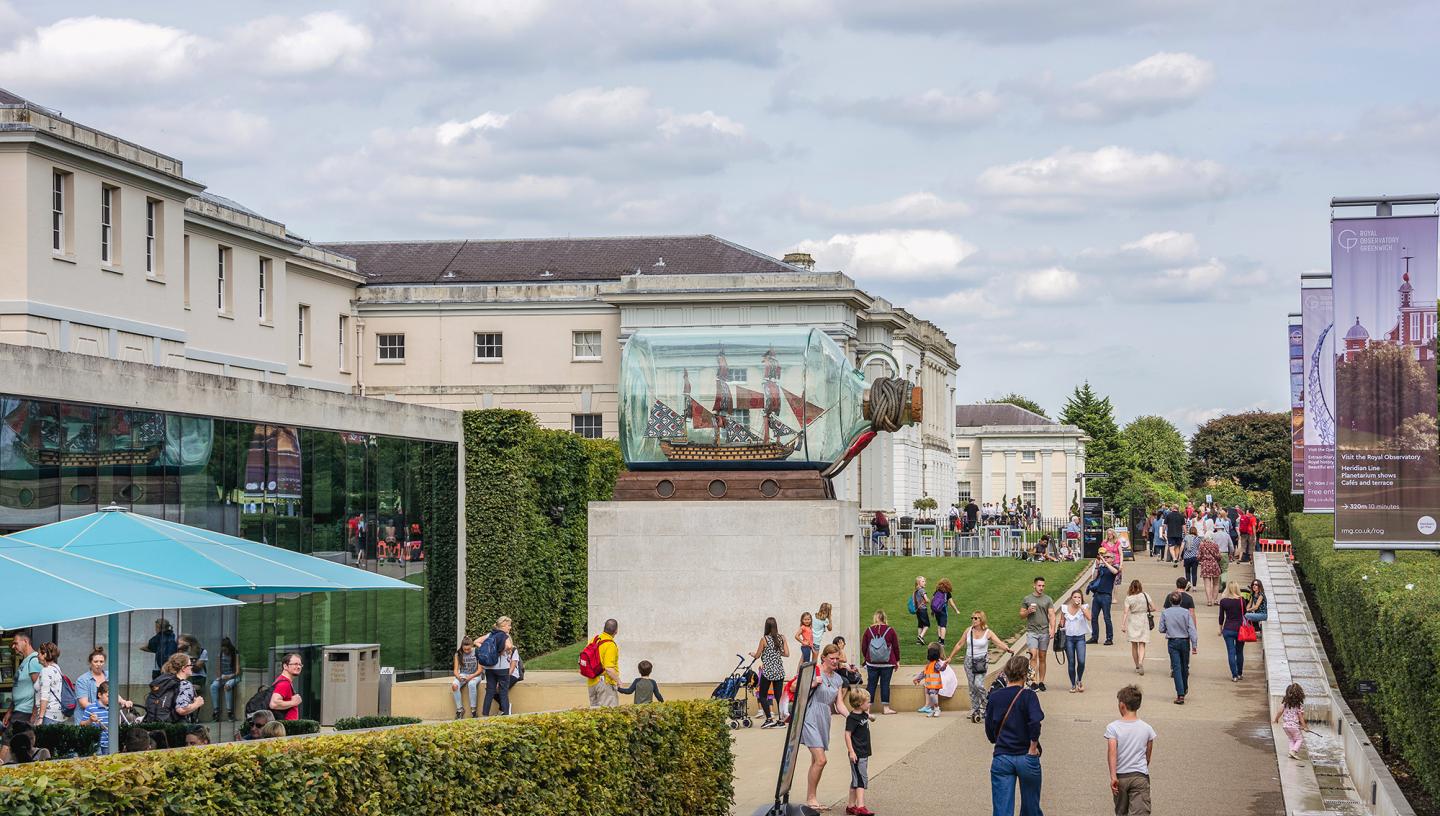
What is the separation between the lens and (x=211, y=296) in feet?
162

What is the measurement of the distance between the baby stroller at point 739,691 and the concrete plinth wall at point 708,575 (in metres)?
0.71

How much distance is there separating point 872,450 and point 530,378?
60.3 ft

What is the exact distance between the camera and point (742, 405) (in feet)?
79.3

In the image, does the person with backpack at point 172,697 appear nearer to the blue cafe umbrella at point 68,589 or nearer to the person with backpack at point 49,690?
the person with backpack at point 49,690

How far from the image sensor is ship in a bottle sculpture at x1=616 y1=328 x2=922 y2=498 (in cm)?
2402

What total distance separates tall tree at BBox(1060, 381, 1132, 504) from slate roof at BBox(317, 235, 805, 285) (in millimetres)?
53435

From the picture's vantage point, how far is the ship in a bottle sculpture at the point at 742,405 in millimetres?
24016

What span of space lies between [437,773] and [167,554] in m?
4.12

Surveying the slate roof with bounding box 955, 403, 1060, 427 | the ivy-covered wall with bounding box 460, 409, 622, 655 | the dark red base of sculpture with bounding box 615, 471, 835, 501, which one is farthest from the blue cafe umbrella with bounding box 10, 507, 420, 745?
the slate roof with bounding box 955, 403, 1060, 427

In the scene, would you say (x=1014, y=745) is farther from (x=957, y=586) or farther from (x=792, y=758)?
(x=957, y=586)

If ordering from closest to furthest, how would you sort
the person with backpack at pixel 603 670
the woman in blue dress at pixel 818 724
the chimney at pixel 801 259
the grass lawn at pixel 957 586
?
the woman in blue dress at pixel 818 724
the person with backpack at pixel 603 670
the grass lawn at pixel 957 586
the chimney at pixel 801 259

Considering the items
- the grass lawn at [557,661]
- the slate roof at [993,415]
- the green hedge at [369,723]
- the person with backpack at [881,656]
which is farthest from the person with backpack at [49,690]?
the slate roof at [993,415]

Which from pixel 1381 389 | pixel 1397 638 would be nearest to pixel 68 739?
pixel 1397 638

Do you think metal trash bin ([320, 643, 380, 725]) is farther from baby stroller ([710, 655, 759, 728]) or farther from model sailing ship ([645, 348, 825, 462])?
model sailing ship ([645, 348, 825, 462])
